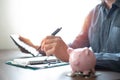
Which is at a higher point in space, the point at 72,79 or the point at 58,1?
the point at 58,1

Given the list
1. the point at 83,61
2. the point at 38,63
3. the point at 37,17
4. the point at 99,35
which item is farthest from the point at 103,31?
the point at 37,17

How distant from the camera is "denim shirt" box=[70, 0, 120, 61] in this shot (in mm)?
1411

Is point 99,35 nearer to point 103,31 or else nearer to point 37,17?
point 103,31

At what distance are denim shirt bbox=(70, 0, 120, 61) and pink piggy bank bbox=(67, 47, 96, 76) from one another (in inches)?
15.7

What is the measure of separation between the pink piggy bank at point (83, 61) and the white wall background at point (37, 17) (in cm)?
113

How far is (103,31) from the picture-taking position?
1.49 metres

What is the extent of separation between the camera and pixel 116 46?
139 cm

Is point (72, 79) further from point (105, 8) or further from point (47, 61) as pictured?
point (105, 8)

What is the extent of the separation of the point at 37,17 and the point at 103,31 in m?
0.78

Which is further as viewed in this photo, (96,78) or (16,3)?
(16,3)

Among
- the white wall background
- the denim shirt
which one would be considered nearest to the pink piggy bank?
the denim shirt

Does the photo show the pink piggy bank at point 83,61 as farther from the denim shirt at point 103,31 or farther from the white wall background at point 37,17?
the white wall background at point 37,17

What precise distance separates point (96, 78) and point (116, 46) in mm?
451

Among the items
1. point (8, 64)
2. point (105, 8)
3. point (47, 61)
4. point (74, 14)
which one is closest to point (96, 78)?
point (47, 61)
